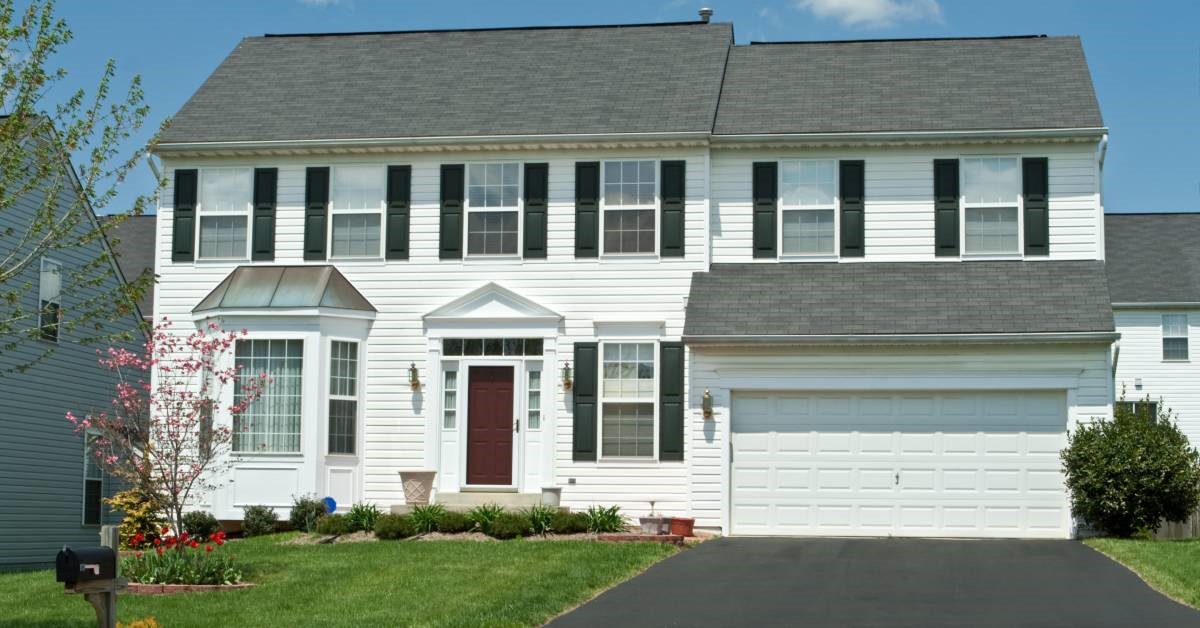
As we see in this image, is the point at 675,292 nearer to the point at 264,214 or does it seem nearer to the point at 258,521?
the point at 264,214

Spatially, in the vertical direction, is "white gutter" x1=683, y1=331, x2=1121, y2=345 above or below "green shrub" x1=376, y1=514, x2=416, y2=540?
above

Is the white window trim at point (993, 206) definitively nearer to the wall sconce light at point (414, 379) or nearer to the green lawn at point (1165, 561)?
the green lawn at point (1165, 561)

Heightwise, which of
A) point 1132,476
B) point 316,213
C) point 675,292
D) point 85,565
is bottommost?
point 85,565

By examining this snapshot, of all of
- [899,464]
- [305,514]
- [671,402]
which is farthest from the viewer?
[671,402]

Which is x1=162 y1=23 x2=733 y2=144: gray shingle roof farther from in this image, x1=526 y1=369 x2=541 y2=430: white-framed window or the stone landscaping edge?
the stone landscaping edge

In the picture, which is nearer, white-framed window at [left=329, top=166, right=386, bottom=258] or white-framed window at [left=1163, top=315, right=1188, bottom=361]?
white-framed window at [left=329, top=166, right=386, bottom=258]

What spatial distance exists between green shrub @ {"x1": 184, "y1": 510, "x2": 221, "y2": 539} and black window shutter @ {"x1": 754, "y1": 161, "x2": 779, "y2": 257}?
→ 30.1 ft

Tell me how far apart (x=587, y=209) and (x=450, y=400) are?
3.66m

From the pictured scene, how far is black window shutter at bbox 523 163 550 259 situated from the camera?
890 inches

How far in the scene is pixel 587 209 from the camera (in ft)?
74.0

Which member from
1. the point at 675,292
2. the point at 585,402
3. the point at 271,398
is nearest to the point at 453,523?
the point at 585,402

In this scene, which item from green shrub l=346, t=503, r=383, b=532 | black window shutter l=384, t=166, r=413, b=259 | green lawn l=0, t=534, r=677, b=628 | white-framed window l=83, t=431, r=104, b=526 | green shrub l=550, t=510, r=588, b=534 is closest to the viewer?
green lawn l=0, t=534, r=677, b=628

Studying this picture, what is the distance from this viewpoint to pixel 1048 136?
2181 cm

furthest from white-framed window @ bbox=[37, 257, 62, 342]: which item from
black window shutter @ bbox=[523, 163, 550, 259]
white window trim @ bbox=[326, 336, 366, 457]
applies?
black window shutter @ bbox=[523, 163, 550, 259]
